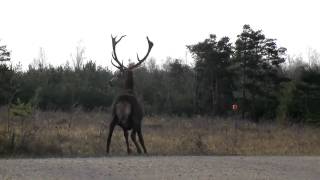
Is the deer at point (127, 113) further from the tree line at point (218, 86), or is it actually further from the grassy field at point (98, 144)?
the tree line at point (218, 86)

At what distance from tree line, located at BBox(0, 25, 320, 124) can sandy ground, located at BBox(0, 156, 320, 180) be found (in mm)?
36063

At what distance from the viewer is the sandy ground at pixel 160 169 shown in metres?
13.8

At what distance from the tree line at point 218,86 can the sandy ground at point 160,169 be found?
1420 inches

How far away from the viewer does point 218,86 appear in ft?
210

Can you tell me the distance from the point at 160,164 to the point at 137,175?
7.18 feet

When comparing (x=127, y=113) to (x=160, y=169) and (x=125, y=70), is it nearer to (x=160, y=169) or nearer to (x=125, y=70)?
(x=125, y=70)

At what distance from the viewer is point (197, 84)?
66.8m

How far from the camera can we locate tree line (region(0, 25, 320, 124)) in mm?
55625

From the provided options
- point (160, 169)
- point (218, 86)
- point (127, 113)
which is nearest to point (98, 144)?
point (127, 113)

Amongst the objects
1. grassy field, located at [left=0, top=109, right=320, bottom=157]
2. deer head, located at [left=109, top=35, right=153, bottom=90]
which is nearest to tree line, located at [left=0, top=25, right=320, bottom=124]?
grassy field, located at [left=0, top=109, right=320, bottom=157]

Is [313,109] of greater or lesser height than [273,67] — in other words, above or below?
below

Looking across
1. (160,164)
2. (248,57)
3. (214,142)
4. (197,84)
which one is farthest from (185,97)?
(160,164)

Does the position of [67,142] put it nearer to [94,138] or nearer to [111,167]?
[94,138]

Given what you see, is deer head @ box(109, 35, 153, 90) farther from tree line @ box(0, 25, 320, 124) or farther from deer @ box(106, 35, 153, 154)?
tree line @ box(0, 25, 320, 124)
